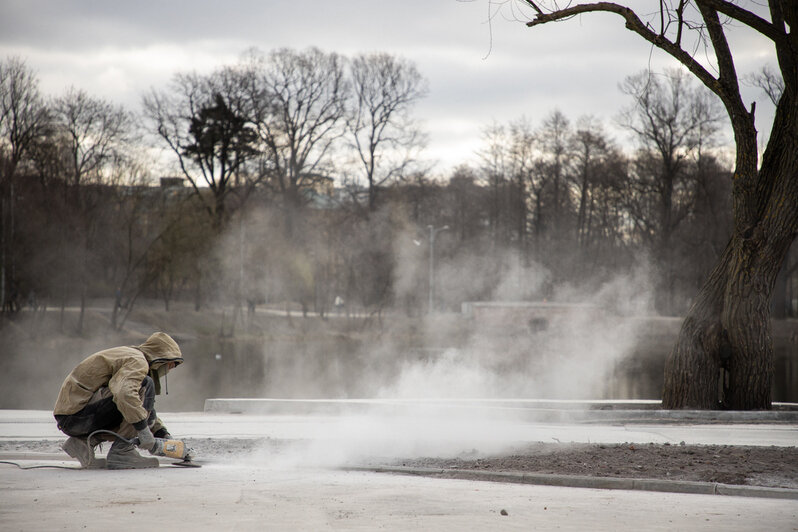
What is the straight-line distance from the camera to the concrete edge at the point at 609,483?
6000 millimetres

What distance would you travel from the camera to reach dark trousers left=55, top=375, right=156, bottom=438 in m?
6.51

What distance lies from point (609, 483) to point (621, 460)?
85 cm

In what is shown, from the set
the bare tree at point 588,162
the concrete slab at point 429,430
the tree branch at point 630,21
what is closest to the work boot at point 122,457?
the concrete slab at point 429,430

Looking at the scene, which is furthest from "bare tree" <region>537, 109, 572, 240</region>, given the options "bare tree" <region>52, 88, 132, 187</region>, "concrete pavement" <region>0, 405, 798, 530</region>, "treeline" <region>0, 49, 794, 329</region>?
"concrete pavement" <region>0, 405, 798, 530</region>

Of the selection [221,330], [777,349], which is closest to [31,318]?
[221,330]

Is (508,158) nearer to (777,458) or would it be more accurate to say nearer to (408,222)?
(408,222)

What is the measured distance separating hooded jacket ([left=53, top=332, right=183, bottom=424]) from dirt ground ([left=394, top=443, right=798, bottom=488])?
98.2 inches

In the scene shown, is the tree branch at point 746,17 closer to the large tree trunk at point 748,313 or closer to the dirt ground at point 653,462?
the large tree trunk at point 748,313

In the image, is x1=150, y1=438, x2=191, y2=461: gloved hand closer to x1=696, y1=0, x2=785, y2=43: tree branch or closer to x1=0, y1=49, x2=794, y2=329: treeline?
x1=696, y1=0, x2=785, y2=43: tree branch

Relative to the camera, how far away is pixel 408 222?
51.5m

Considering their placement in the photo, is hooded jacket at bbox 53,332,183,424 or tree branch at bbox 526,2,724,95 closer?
hooded jacket at bbox 53,332,183,424

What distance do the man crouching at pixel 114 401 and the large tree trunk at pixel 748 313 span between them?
8.64 metres

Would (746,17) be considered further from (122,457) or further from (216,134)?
(216,134)

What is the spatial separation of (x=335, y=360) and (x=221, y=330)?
13.8m
